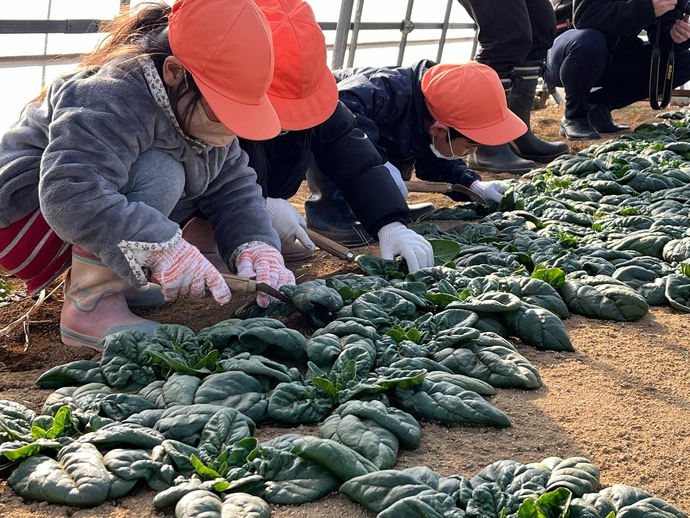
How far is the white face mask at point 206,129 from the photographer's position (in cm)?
274

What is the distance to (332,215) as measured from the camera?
182 inches

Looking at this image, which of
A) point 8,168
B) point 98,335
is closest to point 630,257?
point 98,335

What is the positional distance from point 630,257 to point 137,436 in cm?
264

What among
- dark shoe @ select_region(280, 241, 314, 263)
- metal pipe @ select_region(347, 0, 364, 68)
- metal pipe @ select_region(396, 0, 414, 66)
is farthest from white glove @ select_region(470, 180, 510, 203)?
metal pipe @ select_region(396, 0, 414, 66)

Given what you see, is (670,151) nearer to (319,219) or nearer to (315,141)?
(319,219)

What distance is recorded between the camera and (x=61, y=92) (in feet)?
8.74

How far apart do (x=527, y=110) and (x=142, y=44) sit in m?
5.06

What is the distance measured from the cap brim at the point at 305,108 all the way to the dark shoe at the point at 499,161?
126 inches

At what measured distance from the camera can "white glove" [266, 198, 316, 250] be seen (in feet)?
12.6

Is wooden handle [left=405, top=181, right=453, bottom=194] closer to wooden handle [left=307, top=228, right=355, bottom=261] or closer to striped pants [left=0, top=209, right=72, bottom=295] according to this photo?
wooden handle [left=307, top=228, right=355, bottom=261]

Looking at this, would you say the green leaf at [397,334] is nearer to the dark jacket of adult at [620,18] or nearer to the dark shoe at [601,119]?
the dark jacket of adult at [620,18]

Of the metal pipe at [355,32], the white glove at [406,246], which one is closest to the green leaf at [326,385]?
the white glove at [406,246]

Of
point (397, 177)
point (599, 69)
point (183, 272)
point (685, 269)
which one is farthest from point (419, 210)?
point (599, 69)

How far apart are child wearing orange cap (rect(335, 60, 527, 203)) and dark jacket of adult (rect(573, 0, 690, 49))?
11.8 ft
